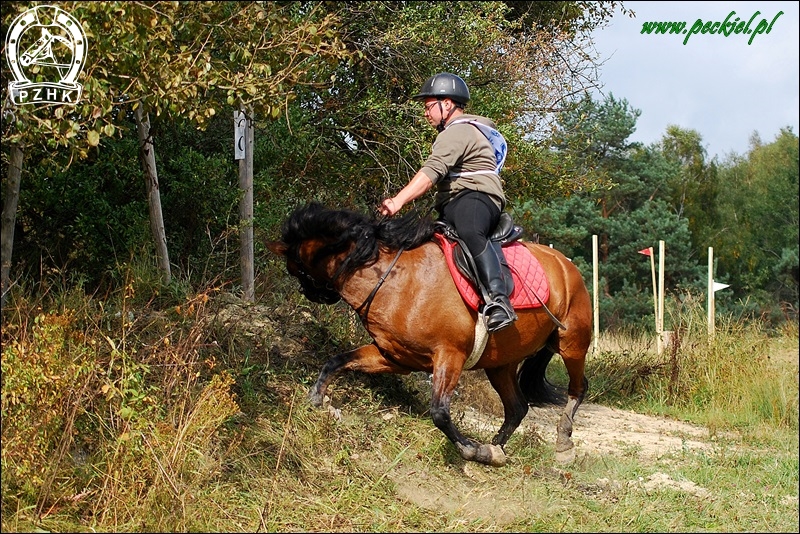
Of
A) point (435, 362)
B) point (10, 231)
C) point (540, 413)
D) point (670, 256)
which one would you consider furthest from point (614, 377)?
point (670, 256)

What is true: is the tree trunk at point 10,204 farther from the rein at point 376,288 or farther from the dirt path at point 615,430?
the dirt path at point 615,430

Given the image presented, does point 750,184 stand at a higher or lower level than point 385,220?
higher

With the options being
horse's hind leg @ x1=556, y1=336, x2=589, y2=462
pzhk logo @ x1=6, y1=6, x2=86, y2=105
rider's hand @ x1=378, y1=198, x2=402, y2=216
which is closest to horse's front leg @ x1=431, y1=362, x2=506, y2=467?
rider's hand @ x1=378, y1=198, x2=402, y2=216

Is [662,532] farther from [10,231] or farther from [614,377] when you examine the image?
[614,377]

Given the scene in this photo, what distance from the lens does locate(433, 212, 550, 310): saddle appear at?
6852mm

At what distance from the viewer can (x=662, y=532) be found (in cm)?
575

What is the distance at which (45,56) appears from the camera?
214 inches

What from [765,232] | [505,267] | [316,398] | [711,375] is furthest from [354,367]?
[765,232]

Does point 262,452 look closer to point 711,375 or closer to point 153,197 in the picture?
point 153,197

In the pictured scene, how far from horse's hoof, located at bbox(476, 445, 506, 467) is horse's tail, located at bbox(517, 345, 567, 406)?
173 cm

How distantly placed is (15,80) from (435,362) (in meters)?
3.47

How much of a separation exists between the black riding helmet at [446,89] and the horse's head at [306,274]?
1.59 m

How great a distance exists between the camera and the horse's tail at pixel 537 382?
27.7 ft

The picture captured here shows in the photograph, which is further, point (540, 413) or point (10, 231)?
point (540, 413)
